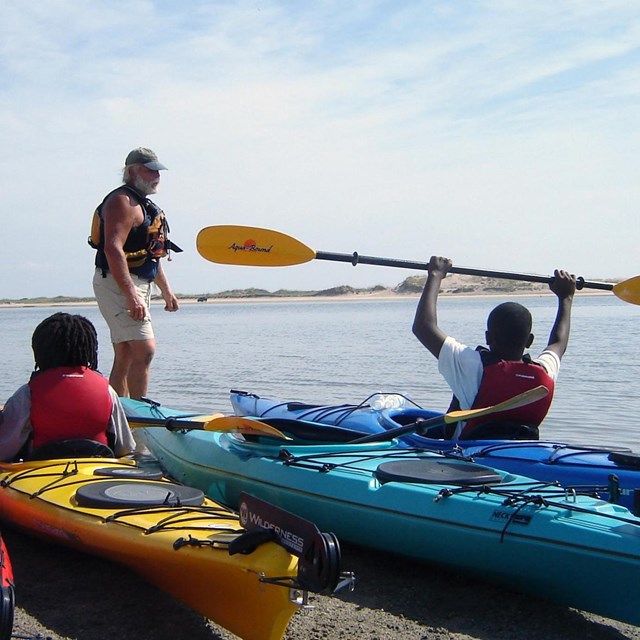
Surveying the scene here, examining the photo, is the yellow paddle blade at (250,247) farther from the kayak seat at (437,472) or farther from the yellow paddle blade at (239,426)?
the kayak seat at (437,472)

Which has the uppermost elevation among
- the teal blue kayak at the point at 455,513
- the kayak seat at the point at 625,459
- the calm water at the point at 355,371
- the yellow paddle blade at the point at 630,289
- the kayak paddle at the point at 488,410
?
the yellow paddle blade at the point at 630,289

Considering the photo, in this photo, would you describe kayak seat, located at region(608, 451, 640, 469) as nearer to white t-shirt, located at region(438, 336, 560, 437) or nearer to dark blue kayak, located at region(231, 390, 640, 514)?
dark blue kayak, located at region(231, 390, 640, 514)

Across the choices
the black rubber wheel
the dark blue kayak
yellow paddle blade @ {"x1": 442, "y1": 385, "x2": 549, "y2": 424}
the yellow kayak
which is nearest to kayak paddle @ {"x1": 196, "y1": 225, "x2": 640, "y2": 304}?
the dark blue kayak

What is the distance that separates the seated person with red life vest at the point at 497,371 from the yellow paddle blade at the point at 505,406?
202 mm

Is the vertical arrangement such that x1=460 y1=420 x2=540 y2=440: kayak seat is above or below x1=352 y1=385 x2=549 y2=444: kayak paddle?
below

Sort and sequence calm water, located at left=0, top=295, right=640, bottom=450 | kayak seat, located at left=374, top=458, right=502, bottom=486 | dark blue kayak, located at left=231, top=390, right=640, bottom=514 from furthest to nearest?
calm water, located at left=0, top=295, right=640, bottom=450 < dark blue kayak, located at left=231, top=390, right=640, bottom=514 < kayak seat, located at left=374, top=458, right=502, bottom=486

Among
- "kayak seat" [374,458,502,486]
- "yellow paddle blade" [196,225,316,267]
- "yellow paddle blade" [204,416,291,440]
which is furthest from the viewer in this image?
"yellow paddle blade" [196,225,316,267]

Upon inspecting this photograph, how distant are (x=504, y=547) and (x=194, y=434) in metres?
2.18

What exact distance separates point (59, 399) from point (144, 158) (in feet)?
7.30

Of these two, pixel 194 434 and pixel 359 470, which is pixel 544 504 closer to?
pixel 359 470

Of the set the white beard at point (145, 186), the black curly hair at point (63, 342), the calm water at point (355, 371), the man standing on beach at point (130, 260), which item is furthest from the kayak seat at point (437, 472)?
the calm water at point (355, 371)

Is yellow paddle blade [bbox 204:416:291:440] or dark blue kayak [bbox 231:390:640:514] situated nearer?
dark blue kayak [bbox 231:390:640:514]

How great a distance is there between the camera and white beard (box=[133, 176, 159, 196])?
18.0ft

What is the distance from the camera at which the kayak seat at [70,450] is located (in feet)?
12.3
